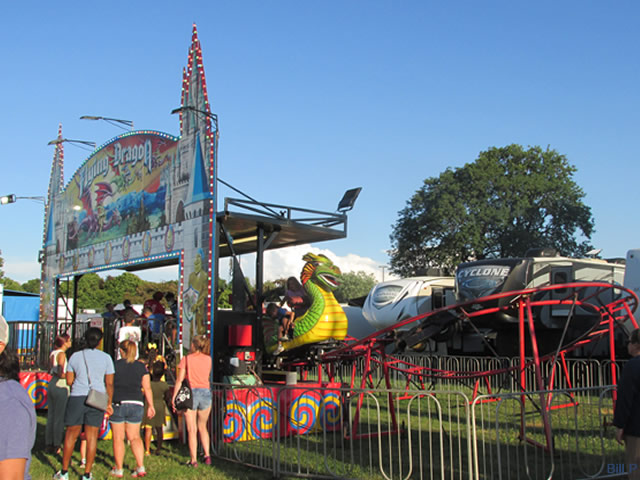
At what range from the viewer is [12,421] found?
3.54m

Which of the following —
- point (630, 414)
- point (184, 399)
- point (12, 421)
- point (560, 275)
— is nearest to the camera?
point (12, 421)

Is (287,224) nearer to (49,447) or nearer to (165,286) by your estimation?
(49,447)

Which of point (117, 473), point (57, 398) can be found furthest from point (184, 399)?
point (57, 398)

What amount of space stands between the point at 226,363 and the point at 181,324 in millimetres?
1694

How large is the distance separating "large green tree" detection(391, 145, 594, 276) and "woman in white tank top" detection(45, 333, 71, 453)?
109ft

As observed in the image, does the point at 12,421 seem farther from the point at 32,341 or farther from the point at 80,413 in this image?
the point at 32,341

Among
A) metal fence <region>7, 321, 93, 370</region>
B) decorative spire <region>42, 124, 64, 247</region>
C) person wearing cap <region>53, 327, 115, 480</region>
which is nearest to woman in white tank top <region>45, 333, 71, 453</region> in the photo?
person wearing cap <region>53, 327, 115, 480</region>

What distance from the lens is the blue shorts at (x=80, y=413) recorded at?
7195 mm

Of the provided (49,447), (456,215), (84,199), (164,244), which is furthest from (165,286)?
(49,447)

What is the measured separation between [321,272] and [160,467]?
15.2ft

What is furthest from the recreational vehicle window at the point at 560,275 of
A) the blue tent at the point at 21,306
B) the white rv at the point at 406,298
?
the blue tent at the point at 21,306

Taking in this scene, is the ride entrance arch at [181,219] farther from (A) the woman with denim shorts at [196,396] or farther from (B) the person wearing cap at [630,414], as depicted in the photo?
(B) the person wearing cap at [630,414]

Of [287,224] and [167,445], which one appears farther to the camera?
[287,224]

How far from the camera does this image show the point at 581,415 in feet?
32.9
